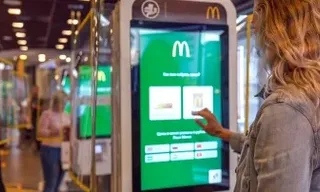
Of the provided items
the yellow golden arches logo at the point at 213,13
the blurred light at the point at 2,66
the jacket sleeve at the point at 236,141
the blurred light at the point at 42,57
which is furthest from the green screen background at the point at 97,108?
the blurred light at the point at 42,57

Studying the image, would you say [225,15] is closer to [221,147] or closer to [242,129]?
[221,147]

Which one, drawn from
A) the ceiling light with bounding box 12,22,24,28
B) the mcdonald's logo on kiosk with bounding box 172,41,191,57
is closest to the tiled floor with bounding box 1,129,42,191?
the ceiling light with bounding box 12,22,24,28

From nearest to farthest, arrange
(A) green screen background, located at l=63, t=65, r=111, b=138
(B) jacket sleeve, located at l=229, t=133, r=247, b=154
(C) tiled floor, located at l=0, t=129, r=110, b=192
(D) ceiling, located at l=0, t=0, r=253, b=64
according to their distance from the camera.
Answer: (B) jacket sleeve, located at l=229, t=133, r=247, b=154 → (A) green screen background, located at l=63, t=65, r=111, b=138 → (C) tiled floor, located at l=0, t=129, r=110, b=192 → (D) ceiling, located at l=0, t=0, r=253, b=64

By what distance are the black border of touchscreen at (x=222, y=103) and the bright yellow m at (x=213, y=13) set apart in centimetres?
4

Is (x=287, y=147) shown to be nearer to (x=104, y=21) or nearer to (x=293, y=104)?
(x=293, y=104)

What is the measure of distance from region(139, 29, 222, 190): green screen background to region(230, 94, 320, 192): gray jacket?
1.08 meters

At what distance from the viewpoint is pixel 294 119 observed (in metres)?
1.15

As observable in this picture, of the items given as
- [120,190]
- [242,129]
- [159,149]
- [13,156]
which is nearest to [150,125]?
[159,149]

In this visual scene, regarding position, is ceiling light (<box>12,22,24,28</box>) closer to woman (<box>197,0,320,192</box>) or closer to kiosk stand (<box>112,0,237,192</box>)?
kiosk stand (<box>112,0,237,192</box>)

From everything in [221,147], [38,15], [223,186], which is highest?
[38,15]

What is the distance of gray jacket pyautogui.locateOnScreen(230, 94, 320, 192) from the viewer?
1.14 meters

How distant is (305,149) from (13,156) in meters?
12.5

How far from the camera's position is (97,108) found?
3.94 metres

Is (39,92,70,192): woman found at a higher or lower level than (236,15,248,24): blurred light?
lower
